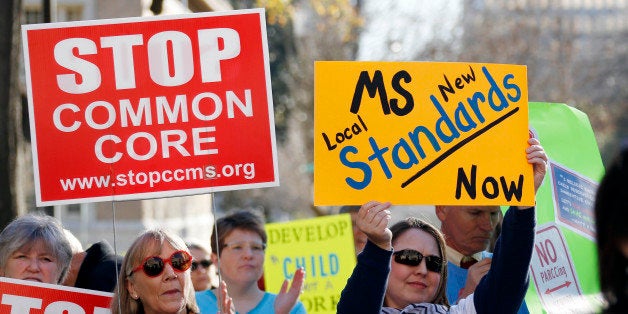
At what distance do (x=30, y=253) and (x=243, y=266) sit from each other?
1418mm

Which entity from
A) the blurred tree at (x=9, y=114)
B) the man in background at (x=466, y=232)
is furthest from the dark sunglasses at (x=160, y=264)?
the blurred tree at (x=9, y=114)

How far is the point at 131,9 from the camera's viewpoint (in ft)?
69.3

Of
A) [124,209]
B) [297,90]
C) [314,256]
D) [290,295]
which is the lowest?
[290,295]

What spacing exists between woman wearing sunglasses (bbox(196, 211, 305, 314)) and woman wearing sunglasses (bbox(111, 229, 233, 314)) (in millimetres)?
1064

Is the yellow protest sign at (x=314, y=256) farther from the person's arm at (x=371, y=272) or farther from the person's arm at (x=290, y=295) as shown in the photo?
the person's arm at (x=371, y=272)

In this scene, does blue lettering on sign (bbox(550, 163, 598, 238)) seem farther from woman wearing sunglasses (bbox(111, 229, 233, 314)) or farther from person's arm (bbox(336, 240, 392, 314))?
woman wearing sunglasses (bbox(111, 229, 233, 314))

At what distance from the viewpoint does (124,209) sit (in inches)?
951

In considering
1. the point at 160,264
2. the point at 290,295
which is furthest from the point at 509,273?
the point at 290,295

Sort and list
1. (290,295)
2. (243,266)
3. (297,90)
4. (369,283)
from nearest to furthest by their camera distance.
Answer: (369,283) < (290,295) < (243,266) < (297,90)

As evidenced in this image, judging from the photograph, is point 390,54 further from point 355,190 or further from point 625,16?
point 355,190

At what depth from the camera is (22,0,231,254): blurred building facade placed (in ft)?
75.6

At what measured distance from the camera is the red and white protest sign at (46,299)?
500 centimetres

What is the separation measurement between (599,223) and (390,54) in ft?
79.8

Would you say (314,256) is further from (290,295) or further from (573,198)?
(573,198)
